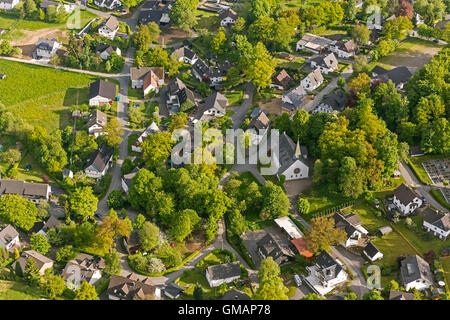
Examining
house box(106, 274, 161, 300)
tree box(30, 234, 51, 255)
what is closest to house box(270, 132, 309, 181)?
house box(106, 274, 161, 300)

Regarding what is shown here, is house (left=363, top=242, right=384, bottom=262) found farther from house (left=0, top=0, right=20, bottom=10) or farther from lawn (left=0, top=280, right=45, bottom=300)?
house (left=0, top=0, right=20, bottom=10)

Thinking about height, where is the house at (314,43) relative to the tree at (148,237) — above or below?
above

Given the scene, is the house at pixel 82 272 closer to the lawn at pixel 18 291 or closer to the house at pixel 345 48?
the lawn at pixel 18 291

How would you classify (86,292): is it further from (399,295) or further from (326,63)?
(326,63)

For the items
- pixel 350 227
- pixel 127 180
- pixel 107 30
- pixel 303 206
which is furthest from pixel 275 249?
pixel 107 30

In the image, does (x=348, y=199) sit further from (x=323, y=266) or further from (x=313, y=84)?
(x=313, y=84)

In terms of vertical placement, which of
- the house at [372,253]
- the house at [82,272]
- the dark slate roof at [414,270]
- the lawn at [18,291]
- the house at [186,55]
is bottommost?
the lawn at [18,291]

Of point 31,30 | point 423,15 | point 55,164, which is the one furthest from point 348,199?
point 31,30

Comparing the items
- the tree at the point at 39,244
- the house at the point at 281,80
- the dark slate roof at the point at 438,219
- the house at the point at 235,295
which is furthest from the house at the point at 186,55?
the house at the point at 235,295
